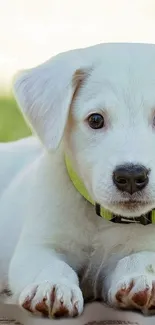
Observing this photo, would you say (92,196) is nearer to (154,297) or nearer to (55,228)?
(55,228)

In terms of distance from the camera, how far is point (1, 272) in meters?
4.79

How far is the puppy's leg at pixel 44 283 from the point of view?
3.79 m

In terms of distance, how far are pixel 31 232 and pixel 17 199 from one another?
0.64 m

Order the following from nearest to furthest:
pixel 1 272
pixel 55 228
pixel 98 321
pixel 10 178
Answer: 1. pixel 98 321
2. pixel 55 228
3. pixel 1 272
4. pixel 10 178

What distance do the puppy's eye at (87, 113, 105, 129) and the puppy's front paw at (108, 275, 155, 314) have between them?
0.66m

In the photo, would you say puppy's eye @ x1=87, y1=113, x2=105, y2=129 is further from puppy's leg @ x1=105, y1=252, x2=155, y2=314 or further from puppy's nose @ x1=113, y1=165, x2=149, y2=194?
puppy's leg @ x1=105, y1=252, x2=155, y2=314

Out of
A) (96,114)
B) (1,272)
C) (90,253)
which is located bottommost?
(1,272)

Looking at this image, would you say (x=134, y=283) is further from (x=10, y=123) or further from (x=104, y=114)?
(x=10, y=123)

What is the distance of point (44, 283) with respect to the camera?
12.8ft

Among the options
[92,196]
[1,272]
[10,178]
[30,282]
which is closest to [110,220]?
[92,196]

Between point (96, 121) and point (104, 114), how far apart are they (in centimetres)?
8

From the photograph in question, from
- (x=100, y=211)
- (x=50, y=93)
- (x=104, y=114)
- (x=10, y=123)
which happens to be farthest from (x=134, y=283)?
(x=10, y=123)

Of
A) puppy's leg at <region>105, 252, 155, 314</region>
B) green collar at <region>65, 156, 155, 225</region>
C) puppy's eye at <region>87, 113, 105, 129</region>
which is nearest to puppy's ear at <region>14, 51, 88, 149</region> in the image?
puppy's eye at <region>87, 113, 105, 129</region>

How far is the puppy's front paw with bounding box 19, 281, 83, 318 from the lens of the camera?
378cm
